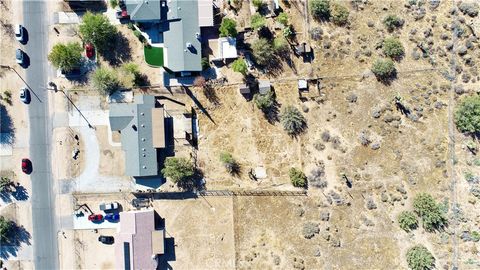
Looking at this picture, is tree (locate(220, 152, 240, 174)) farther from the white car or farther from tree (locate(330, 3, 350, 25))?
the white car

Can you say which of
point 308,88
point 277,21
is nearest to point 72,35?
point 277,21

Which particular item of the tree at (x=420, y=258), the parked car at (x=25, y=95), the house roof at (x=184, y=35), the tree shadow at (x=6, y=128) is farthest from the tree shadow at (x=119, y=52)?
the tree at (x=420, y=258)

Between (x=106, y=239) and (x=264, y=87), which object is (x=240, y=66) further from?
(x=106, y=239)

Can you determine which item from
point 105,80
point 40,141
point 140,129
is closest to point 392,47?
point 140,129

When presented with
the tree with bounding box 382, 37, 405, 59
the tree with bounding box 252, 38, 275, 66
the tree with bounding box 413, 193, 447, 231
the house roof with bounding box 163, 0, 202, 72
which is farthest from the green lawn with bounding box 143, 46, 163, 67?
the tree with bounding box 413, 193, 447, 231

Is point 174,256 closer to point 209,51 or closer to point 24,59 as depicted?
point 209,51
